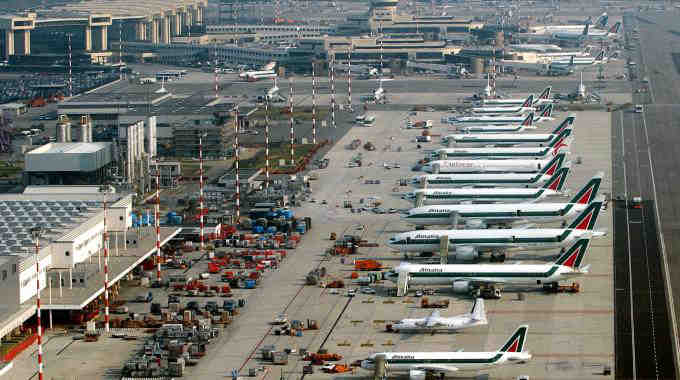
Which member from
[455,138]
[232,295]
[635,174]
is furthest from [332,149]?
[232,295]

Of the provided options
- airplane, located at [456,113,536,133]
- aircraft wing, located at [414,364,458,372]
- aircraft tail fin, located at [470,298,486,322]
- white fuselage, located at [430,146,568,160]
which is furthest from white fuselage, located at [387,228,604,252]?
airplane, located at [456,113,536,133]

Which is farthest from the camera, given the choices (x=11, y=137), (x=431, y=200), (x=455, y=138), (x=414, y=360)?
(x=11, y=137)

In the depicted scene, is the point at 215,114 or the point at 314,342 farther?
the point at 215,114

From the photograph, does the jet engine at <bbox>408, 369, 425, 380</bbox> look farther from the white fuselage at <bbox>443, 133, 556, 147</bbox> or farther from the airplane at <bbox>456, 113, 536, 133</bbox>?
the airplane at <bbox>456, 113, 536, 133</bbox>

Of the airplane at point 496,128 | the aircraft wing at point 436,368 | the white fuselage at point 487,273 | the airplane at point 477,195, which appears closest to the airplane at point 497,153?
the airplane at point 496,128

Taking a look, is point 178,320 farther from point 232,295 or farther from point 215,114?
point 215,114

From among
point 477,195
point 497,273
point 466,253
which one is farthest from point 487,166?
point 497,273

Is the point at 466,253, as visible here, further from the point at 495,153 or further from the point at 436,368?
the point at 495,153
